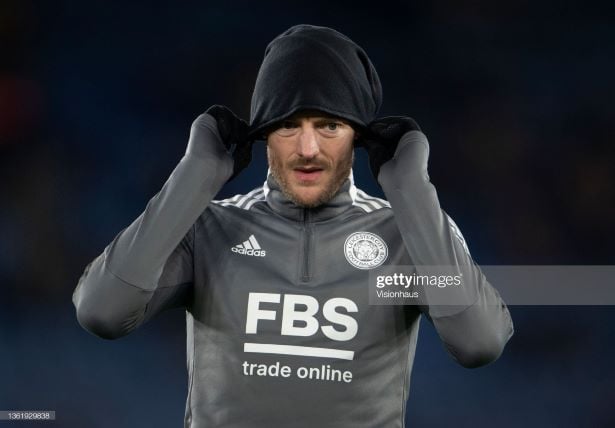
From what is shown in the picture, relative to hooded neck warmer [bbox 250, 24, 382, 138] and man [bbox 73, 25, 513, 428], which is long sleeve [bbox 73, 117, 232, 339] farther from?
hooded neck warmer [bbox 250, 24, 382, 138]

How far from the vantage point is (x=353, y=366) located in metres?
1.35

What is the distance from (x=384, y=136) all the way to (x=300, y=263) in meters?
0.27

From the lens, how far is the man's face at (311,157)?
1.40m

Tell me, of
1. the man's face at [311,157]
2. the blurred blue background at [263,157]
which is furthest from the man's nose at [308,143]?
the blurred blue background at [263,157]

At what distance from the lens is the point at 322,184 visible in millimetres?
1422

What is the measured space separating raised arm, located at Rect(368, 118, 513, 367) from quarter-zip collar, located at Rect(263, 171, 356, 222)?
0.39ft

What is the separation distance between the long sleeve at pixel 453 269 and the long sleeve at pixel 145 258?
1.01ft

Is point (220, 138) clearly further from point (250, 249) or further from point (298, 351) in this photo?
point (298, 351)

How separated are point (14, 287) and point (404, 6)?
59.2 inches

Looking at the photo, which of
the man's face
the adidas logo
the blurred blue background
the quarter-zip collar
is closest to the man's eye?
the man's face

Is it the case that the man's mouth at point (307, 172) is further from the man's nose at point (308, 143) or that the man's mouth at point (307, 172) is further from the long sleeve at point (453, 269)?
the long sleeve at point (453, 269)

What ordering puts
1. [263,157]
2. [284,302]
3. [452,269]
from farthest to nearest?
[263,157]
[284,302]
[452,269]

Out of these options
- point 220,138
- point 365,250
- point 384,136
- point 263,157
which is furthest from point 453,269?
point 263,157

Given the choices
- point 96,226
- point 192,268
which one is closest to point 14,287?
point 96,226
